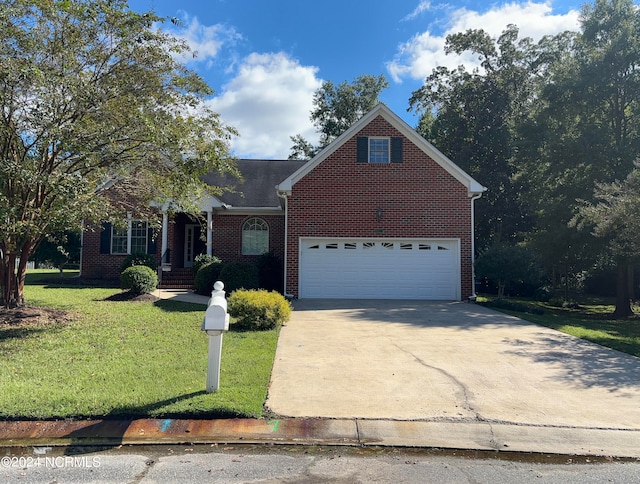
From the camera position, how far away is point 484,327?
10.4m

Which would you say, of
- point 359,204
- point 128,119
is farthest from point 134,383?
point 359,204

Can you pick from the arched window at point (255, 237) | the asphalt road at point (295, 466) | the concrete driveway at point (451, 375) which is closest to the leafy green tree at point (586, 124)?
the concrete driveway at point (451, 375)

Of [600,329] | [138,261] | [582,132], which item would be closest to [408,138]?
[582,132]

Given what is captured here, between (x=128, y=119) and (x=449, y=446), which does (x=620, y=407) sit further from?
(x=128, y=119)

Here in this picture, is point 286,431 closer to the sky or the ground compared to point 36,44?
closer to the ground

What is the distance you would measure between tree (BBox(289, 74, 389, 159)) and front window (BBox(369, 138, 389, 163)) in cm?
2116

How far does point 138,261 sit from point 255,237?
4687 mm

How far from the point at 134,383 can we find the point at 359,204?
437 inches

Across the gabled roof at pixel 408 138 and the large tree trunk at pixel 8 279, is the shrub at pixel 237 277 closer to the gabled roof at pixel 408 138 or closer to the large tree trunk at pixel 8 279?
the gabled roof at pixel 408 138

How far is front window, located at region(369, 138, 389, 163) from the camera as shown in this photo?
1605 cm

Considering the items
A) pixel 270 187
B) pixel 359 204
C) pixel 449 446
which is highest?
pixel 270 187

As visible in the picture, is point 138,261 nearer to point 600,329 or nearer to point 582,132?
point 600,329

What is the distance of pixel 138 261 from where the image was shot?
1795 cm

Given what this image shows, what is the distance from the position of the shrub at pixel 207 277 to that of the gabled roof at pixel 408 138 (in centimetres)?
386
